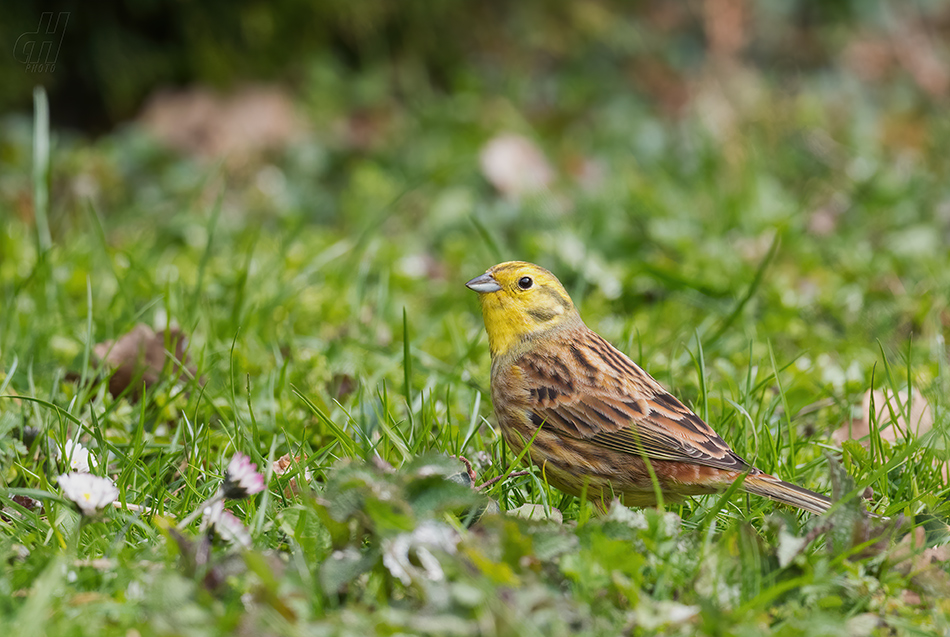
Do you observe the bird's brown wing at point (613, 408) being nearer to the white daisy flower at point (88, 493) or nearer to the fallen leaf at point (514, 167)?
the white daisy flower at point (88, 493)

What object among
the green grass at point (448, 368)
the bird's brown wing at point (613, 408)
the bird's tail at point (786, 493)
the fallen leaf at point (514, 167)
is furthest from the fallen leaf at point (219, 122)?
the bird's tail at point (786, 493)

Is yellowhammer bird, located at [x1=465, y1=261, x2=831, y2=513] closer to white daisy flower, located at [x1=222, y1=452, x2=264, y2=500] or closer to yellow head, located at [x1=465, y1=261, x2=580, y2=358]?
yellow head, located at [x1=465, y1=261, x2=580, y2=358]

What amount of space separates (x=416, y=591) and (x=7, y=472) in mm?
1575

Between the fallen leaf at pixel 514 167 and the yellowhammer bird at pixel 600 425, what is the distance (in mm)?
3051

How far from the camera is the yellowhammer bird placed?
307 centimetres

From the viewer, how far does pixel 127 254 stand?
14.6ft

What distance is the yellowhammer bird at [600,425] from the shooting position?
3.07m

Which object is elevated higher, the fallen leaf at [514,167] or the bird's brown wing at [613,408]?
the bird's brown wing at [613,408]

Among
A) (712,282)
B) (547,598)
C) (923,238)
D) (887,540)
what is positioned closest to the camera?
(547,598)

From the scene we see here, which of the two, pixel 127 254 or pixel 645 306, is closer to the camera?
pixel 127 254

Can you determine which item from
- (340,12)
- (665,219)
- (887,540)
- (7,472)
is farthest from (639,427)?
(340,12)

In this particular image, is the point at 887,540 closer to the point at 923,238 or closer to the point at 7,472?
the point at 7,472

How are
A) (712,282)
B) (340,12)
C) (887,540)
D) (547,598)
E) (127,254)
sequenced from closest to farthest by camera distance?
(547,598)
(887,540)
(127,254)
(712,282)
(340,12)

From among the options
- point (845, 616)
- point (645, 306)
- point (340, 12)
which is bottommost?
point (645, 306)
